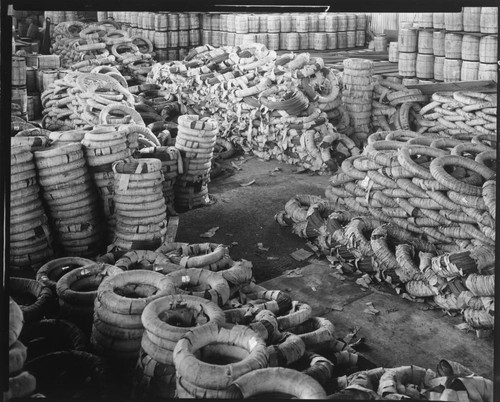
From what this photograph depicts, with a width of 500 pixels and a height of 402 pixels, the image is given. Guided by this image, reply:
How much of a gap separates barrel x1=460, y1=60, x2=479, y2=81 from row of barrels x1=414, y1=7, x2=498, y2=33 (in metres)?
0.43

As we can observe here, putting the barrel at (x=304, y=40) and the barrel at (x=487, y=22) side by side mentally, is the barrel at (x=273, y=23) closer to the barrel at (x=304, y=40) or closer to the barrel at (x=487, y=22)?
the barrel at (x=304, y=40)

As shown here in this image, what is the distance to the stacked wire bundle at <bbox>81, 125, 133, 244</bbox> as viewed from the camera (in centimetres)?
552

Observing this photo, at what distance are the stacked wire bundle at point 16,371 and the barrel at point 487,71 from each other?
710 cm

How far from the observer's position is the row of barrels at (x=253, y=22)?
1222 centimetres

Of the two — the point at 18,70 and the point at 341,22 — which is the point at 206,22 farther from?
the point at 18,70

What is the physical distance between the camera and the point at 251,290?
473cm

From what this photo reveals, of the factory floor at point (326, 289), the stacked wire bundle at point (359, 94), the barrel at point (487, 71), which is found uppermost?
the barrel at point (487, 71)

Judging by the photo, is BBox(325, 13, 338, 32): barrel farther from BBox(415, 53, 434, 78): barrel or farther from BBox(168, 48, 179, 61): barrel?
BBox(415, 53, 434, 78): barrel

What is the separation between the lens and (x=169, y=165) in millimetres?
6625

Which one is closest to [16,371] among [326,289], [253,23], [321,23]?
[326,289]

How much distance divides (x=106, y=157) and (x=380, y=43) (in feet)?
28.3

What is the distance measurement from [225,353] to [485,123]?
554 cm

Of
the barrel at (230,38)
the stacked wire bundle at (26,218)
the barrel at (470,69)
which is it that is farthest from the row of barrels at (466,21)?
the stacked wire bundle at (26,218)

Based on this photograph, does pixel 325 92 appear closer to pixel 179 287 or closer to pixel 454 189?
pixel 454 189
